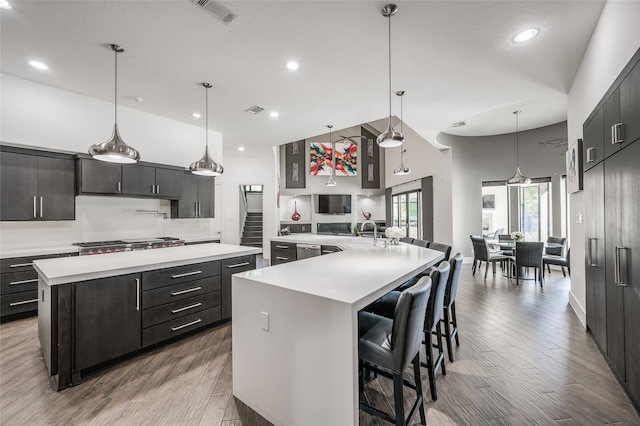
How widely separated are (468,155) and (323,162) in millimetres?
5510

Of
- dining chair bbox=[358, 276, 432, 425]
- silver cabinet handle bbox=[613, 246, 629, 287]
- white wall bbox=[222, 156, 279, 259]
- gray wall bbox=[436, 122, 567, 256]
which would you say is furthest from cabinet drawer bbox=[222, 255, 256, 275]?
gray wall bbox=[436, 122, 567, 256]

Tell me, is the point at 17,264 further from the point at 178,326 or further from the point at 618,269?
the point at 618,269

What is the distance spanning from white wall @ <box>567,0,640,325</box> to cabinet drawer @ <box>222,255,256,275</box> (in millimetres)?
3749

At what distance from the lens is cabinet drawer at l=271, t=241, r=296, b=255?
472 centimetres

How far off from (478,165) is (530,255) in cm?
300

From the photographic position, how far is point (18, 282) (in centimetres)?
342

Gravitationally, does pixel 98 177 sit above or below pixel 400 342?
above

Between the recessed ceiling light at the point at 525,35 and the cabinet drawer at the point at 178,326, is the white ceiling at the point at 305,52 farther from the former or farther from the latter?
the cabinet drawer at the point at 178,326

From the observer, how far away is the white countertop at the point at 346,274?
1.55 meters

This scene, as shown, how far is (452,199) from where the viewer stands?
23.1ft

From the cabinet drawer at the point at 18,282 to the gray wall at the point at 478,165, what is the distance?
7.94 meters

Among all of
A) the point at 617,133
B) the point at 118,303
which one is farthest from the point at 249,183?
the point at 617,133

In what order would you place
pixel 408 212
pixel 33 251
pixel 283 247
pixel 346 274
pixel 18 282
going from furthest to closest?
pixel 408 212 → pixel 283 247 → pixel 33 251 → pixel 18 282 → pixel 346 274

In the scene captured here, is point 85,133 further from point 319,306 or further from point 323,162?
point 323,162
